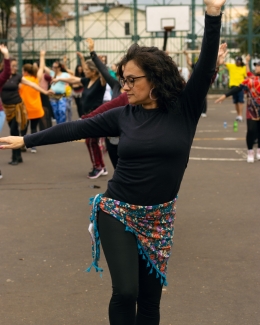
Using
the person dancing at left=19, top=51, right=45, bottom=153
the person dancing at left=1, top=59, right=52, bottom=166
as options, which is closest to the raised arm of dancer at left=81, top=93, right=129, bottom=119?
the person dancing at left=1, top=59, right=52, bottom=166

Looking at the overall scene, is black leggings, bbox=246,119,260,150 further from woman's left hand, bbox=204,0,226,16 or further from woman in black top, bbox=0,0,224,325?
woman's left hand, bbox=204,0,226,16

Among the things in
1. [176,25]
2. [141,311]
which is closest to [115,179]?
[141,311]

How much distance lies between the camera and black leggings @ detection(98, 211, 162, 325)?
11.3 feet

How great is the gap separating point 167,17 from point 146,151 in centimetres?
2691

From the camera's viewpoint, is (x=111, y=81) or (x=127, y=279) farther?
(x=111, y=81)

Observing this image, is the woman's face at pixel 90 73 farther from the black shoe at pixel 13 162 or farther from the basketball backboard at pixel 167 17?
the basketball backboard at pixel 167 17

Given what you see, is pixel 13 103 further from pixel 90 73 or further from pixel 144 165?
pixel 144 165

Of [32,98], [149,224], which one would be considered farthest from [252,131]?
[149,224]

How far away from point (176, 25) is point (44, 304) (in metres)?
25.6

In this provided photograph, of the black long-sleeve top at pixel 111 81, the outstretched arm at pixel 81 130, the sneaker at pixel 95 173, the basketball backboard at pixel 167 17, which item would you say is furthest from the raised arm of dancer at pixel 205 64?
the basketball backboard at pixel 167 17

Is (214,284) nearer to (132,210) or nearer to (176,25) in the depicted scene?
(132,210)

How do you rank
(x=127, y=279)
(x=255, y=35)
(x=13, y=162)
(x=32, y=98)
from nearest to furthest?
(x=127, y=279) < (x=13, y=162) < (x=32, y=98) < (x=255, y=35)

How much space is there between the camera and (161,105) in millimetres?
3590

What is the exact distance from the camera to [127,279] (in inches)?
135
